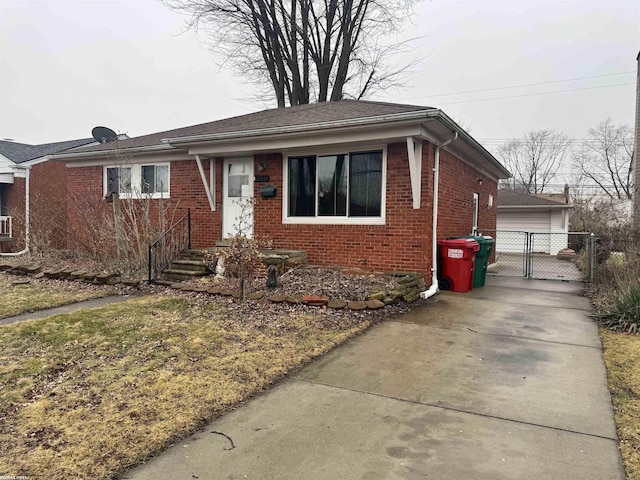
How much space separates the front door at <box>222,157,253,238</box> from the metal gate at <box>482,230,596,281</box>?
7.33 metres

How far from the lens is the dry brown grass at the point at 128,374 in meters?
2.66

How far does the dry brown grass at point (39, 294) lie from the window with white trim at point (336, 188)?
4296 millimetres

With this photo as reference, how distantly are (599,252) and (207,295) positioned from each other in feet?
31.6

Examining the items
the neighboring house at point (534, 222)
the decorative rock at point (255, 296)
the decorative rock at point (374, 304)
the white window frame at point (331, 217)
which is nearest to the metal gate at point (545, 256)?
the neighboring house at point (534, 222)

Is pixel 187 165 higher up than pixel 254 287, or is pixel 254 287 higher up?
pixel 187 165

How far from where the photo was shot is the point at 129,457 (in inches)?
101

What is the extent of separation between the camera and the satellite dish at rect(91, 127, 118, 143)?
14203 mm

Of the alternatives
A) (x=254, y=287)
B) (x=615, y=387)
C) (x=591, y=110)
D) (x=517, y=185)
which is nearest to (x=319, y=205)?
(x=254, y=287)

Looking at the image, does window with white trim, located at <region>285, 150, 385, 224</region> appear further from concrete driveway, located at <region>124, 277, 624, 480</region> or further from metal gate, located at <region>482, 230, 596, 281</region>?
metal gate, located at <region>482, 230, 596, 281</region>

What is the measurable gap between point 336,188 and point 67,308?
5.39 meters

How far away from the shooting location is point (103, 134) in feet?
47.0

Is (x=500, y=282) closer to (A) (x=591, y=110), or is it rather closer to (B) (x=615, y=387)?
(B) (x=615, y=387)

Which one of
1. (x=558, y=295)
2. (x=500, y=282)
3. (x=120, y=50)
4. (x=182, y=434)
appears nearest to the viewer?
(x=182, y=434)

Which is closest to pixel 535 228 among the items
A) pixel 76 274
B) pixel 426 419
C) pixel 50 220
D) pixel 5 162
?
pixel 76 274
